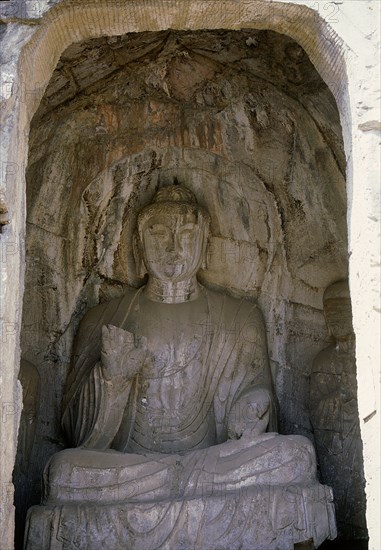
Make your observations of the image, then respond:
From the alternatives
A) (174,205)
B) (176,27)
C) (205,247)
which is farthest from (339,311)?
(176,27)

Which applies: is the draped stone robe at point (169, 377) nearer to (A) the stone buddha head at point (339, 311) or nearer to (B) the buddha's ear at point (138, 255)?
(B) the buddha's ear at point (138, 255)

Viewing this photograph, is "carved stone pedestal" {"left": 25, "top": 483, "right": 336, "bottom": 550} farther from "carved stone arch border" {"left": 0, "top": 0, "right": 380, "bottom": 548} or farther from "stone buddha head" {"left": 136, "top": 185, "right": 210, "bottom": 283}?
"stone buddha head" {"left": 136, "top": 185, "right": 210, "bottom": 283}

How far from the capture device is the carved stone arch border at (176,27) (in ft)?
15.5

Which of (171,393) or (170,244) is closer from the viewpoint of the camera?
(171,393)

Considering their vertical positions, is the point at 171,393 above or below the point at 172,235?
below

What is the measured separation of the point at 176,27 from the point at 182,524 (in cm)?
263

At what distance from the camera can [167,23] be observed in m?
5.46

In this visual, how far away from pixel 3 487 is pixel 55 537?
1.19m

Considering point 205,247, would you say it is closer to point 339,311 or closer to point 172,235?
point 172,235

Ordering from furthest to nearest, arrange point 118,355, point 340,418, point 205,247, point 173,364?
point 205,247 < point 173,364 < point 340,418 < point 118,355

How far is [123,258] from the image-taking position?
7.38m

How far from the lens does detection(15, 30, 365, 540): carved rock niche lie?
6.58 meters

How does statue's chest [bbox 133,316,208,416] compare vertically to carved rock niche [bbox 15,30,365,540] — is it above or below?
below

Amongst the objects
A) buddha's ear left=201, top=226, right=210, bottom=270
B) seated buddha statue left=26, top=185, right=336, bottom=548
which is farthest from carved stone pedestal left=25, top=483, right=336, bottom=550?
buddha's ear left=201, top=226, right=210, bottom=270
